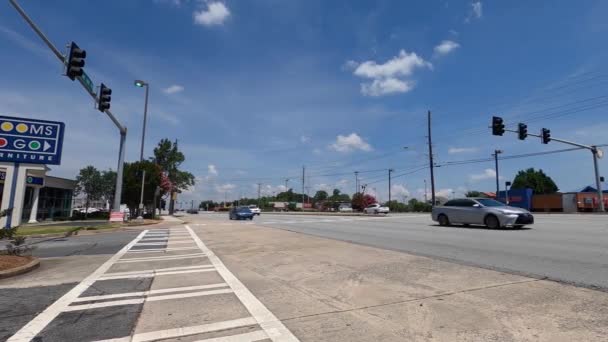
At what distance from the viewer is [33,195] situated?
36.7 m

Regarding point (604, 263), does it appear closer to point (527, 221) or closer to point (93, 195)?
point (527, 221)

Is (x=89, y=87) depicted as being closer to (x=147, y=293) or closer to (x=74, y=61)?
(x=74, y=61)

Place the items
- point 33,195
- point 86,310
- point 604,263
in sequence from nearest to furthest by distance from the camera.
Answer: point 86,310 → point 604,263 → point 33,195

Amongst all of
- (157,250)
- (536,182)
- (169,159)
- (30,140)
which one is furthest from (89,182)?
(536,182)

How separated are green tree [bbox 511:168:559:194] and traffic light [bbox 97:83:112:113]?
98.1 m

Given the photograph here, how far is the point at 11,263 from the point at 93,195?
79393mm

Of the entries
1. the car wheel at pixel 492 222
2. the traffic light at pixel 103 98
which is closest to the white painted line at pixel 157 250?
the traffic light at pixel 103 98

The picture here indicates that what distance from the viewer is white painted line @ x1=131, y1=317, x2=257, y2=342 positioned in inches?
160

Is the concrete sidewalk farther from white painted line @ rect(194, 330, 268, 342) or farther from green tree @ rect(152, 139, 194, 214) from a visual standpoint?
green tree @ rect(152, 139, 194, 214)

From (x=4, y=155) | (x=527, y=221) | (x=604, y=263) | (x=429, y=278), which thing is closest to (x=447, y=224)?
(x=527, y=221)

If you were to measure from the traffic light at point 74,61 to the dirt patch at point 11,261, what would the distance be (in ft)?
23.2

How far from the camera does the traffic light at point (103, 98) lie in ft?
53.4

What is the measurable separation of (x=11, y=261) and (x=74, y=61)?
7710 millimetres

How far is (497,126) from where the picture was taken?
84.5 feet
